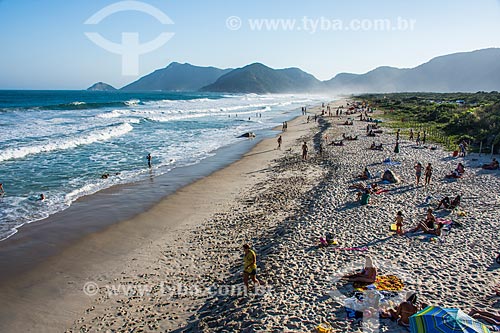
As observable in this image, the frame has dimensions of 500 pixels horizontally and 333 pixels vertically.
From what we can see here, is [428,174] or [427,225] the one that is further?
[428,174]

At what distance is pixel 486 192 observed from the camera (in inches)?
528

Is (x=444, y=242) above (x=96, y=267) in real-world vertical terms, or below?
above

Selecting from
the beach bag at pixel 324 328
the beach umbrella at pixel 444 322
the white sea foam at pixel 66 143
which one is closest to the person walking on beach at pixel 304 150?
the beach bag at pixel 324 328

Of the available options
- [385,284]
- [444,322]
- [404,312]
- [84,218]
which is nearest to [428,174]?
[385,284]

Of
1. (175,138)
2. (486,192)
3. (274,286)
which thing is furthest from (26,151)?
(486,192)

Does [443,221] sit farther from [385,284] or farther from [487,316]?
[487,316]

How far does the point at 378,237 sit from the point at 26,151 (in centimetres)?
2302

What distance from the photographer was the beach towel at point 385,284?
23.5 ft

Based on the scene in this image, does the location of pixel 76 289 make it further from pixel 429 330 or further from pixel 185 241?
pixel 429 330

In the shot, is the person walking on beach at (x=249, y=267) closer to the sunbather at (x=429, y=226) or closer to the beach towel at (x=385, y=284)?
the beach towel at (x=385, y=284)

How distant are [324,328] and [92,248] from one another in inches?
287

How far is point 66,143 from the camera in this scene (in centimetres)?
2614

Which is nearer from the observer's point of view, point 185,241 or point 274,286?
point 274,286

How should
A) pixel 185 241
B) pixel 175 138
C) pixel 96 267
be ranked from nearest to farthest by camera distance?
1. pixel 96 267
2. pixel 185 241
3. pixel 175 138
